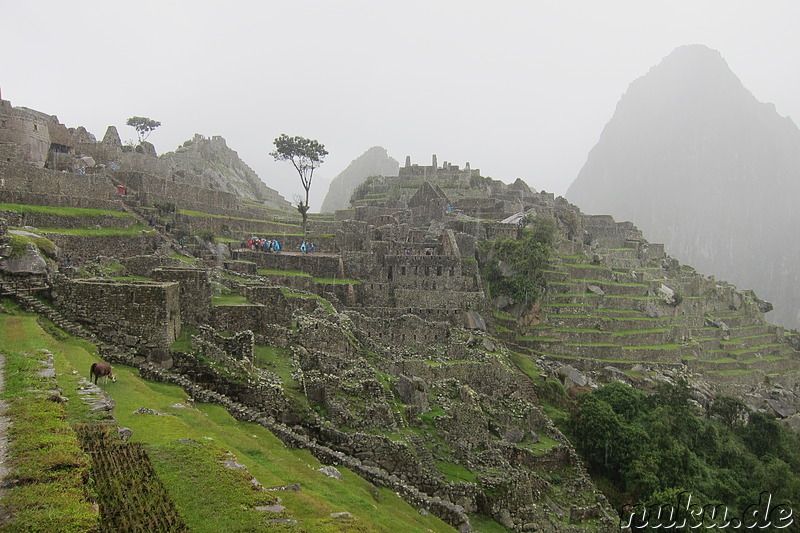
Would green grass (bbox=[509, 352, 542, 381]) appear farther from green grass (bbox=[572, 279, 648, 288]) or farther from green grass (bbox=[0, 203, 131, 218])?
green grass (bbox=[0, 203, 131, 218])

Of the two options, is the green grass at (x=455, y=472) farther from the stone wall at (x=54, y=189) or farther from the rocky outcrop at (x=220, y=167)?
the rocky outcrop at (x=220, y=167)

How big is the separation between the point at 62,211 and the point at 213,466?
74.3 ft

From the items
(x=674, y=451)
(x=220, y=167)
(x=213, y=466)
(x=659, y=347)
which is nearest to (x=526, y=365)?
(x=674, y=451)

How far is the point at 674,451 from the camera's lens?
2800cm

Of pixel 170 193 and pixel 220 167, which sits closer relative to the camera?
pixel 170 193

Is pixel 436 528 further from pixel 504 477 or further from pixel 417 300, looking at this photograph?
pixel 417 300

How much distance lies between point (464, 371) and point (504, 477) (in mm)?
8358

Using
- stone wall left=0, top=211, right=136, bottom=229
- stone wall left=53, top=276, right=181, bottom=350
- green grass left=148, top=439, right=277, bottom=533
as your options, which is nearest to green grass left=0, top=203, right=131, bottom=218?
stone wall left=0, top=211, right=136, bottom=229

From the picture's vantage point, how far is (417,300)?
116ft

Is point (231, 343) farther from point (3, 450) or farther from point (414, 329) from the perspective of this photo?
point (414, 329)

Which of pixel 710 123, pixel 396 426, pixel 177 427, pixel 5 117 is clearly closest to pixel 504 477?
pixel 396 426

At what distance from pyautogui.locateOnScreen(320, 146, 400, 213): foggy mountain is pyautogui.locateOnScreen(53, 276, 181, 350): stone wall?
3668 inches

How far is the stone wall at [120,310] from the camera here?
619 inches

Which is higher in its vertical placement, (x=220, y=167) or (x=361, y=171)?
(x=361, y=171)
